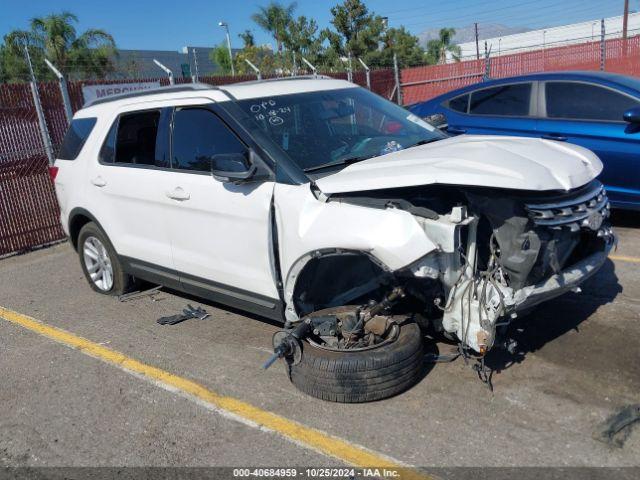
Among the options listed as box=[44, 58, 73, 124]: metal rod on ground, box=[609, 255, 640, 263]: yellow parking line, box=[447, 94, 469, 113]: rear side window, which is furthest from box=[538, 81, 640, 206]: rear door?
box=[44, 58, 73, 124]: metal rod on ground

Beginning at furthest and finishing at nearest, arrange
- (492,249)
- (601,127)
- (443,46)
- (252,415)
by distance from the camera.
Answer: (443,46), (601,127), (252,415), (492,249)

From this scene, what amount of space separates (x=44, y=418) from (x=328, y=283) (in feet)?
6.68

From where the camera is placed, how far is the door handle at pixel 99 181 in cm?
532

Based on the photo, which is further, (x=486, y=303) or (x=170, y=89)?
(x=170, y=89)

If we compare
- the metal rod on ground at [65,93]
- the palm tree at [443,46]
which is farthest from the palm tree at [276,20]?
the metal rod on ground at [65,93]

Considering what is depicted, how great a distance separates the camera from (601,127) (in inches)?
241

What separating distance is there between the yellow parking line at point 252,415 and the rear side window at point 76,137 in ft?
5.90

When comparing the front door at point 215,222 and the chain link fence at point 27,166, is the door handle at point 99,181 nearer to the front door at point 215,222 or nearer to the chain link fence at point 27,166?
the front door at point 215,222

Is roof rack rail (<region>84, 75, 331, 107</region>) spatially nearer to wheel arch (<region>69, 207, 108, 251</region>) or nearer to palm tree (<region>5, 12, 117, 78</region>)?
wheel arch (<region>69, 207, 108, 251</region>)

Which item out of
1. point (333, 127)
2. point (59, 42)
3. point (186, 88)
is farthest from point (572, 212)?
point (59, 42)

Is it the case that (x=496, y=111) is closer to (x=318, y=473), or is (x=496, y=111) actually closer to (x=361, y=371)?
(x=361, y=371)

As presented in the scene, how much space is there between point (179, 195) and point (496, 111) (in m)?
4.26

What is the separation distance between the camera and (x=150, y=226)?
4938mm

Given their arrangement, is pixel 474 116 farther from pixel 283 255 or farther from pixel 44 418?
pixel 44 418
